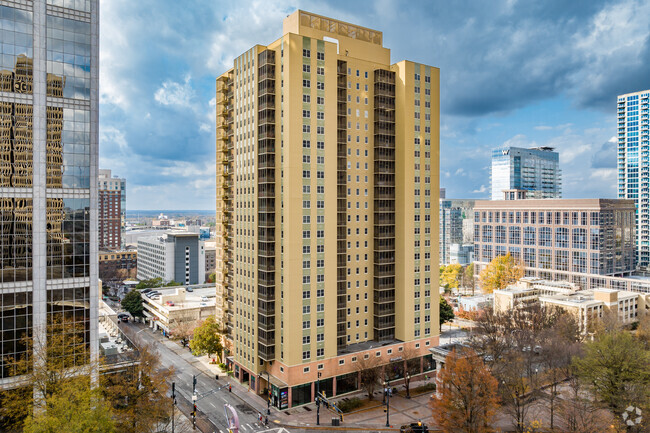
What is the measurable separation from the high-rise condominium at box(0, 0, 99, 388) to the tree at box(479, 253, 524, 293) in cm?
11752

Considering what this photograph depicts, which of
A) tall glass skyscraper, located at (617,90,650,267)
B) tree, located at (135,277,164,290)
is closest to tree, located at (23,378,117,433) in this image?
tree, located at (135,277,164,290)

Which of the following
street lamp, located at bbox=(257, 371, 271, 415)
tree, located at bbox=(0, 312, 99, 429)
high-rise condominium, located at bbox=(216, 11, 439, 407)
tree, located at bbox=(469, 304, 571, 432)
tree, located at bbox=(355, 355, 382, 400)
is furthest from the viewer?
tree, located at bbox=(355, 355, 382, 400)

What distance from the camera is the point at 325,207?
232 feet

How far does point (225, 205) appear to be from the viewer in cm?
8812

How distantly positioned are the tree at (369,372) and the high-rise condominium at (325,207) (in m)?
1.71

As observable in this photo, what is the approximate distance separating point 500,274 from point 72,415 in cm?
12511

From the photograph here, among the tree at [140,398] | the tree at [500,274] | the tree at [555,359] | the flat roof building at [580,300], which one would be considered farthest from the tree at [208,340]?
the tree at [500,274]

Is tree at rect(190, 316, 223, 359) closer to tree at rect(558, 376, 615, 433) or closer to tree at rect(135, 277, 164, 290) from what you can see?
tree at rect(558, 376, 615, 433)

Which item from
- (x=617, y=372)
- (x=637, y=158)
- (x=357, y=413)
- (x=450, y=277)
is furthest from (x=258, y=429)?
(x=637, y=158)

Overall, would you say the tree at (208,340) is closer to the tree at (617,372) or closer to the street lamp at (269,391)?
the street lamp at (269,391)

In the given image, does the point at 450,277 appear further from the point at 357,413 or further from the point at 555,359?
the point at 357,413

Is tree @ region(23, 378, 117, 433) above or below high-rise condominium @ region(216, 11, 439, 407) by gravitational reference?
below

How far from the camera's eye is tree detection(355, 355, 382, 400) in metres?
69.8

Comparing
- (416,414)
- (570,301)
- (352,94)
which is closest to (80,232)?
(352,94)
